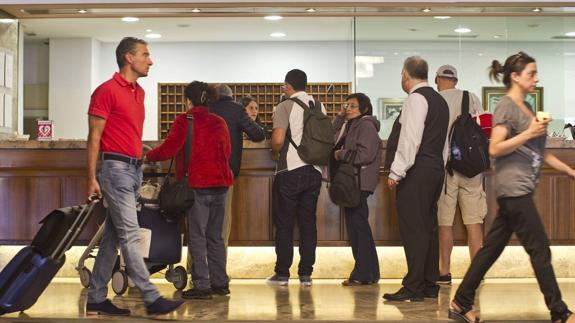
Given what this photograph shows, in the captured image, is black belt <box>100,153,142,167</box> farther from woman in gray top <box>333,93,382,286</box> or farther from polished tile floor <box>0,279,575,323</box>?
woman in gray top <box>333,93,382,286</box>

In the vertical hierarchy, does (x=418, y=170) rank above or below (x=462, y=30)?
below

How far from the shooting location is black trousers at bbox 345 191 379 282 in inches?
277

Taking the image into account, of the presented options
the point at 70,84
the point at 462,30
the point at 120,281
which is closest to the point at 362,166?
the point at 120,281

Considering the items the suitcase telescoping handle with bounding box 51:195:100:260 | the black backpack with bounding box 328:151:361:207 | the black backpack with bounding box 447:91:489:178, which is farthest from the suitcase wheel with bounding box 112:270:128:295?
the black backpack with bounding box 447:91:489:178

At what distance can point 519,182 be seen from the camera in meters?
4.81

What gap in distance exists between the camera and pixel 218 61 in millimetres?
14211

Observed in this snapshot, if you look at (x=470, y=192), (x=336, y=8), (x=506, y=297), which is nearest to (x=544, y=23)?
(x=336, y=8)

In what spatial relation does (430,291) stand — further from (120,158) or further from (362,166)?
(120,158)

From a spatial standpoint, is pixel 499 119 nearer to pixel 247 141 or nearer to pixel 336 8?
pixel 247 141

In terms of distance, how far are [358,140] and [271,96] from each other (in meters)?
6.95

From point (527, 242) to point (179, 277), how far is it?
2804mm

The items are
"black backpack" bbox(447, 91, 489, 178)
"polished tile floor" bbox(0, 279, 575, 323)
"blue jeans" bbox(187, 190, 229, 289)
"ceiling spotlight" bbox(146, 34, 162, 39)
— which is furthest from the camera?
"ceiling spotlight" bbox(146, 34, 162, 39)

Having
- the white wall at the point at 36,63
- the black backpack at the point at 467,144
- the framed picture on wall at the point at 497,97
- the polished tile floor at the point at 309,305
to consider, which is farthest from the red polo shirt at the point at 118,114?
the white wall at the point at 36,63

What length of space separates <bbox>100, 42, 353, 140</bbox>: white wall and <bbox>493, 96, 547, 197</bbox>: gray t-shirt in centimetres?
923
